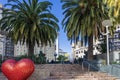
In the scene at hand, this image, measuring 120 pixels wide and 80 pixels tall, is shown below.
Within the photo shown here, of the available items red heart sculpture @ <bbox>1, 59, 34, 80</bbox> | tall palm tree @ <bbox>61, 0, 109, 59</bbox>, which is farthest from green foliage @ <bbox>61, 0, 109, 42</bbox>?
red heart sculpture @ <bbox>1, 59, 34, 80</bbox>

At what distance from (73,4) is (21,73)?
76.3 ft

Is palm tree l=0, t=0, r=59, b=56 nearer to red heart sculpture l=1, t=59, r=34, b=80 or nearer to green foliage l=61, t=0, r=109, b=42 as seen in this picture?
green foliage l=61, t=0, r=109, b=42

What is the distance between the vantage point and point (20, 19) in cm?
3603

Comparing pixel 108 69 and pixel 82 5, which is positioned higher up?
pixel 82 5

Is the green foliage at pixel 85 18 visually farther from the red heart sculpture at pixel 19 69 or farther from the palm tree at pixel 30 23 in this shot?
the red heart sculpture at pixel 19 69

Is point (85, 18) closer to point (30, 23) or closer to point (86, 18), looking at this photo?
point (86, 18)

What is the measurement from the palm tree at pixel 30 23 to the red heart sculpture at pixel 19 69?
20.5 meters

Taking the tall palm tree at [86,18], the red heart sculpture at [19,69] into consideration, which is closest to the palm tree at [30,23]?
the tall palm tree at [86,18]

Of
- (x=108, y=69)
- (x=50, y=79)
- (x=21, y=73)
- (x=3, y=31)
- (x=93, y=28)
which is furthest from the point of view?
(x=3, y=31)

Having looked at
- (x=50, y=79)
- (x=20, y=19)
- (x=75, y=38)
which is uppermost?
(x=20, y=19)

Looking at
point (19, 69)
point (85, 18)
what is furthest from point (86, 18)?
point (19, 69)

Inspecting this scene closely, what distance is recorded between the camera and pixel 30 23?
118ft

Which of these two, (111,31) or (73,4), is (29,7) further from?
(111,31)

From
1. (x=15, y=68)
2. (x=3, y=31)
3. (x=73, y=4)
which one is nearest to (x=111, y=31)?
(x=73, y=4)
